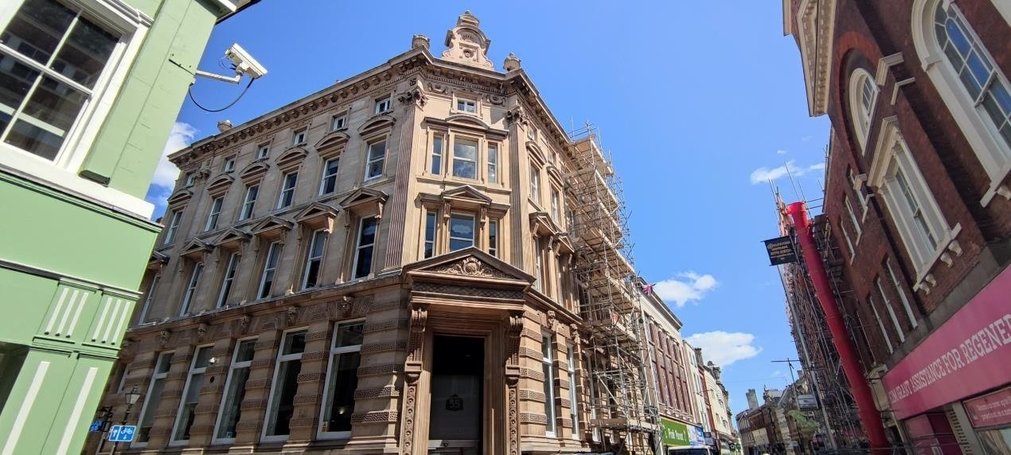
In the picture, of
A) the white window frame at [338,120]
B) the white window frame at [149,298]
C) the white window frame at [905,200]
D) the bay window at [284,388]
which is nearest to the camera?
the white window frame at [905,200]

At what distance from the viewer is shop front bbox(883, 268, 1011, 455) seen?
25.3ft

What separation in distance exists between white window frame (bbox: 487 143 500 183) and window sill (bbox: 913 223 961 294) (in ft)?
43.8

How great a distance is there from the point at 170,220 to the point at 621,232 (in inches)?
1020

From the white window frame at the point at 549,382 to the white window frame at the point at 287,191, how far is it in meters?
12.6

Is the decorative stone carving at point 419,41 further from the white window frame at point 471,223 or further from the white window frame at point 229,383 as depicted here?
the white window frame at point 229,383

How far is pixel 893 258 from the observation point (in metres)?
13.8

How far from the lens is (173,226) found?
24.0 meters

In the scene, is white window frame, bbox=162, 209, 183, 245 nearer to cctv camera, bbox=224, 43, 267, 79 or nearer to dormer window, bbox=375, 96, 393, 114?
dormer window, bbox=375, 96, 393, 114

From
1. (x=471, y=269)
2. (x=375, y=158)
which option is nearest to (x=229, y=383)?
(x=375, y=158)

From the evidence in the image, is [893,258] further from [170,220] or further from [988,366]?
[170,220]

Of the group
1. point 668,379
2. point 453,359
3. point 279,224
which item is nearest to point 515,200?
point 453,359

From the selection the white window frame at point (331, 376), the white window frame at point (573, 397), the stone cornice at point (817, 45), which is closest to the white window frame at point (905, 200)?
the stone cornice at point (817, 45)

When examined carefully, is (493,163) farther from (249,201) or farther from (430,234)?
(249,201)

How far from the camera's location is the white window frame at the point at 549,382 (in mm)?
14969
